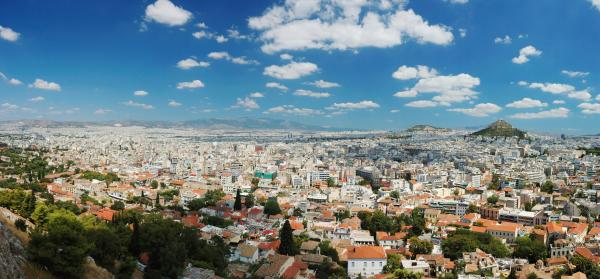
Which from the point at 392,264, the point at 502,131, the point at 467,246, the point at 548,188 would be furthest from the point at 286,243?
the point at 502,131

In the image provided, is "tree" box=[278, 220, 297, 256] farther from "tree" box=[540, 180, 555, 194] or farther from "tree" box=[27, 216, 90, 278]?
"tree" box=[540, 180, 555, 194]

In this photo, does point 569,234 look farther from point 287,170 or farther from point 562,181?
point 287,170

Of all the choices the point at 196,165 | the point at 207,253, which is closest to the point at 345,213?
the point at 207,253

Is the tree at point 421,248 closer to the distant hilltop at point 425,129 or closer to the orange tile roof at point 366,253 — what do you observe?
the orange tile roof at point 366,253

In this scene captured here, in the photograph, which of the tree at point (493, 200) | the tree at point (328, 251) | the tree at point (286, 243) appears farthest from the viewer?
the tree at point (493, 200)

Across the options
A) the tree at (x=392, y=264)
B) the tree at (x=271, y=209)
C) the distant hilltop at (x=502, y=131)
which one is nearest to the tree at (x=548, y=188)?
the tree at (x=271, y=209)
